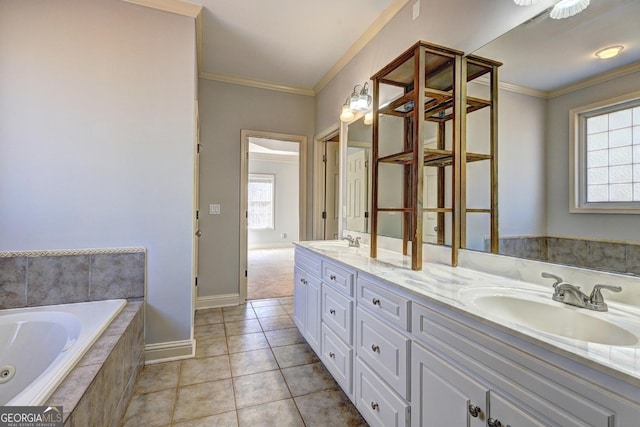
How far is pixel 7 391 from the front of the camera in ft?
4.52

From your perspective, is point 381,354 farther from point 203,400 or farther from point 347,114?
point 347,114

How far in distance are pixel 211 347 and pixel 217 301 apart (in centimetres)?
101

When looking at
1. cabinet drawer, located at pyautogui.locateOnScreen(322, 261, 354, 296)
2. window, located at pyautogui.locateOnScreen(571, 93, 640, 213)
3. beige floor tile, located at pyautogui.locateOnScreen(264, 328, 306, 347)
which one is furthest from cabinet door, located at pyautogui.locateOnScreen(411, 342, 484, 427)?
beige floor tile, located at pyautogui.locateOnScreen(264, 328, 306, 347)

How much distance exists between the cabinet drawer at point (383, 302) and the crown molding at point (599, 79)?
103 centimetres

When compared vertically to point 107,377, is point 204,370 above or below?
below

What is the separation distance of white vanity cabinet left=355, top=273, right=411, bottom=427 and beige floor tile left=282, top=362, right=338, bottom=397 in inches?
15.9

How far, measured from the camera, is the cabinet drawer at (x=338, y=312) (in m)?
1.61

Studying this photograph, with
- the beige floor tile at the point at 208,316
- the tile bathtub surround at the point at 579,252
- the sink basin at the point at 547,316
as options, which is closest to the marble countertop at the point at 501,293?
the sink basin at the point at 547,316

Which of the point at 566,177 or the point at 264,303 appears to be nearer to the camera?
the point at 566,177

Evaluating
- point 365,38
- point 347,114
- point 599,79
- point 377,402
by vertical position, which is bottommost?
point 377,402

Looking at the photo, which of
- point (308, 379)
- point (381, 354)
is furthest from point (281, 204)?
point (381, 354)

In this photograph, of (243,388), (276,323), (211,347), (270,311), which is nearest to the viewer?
(243,388)

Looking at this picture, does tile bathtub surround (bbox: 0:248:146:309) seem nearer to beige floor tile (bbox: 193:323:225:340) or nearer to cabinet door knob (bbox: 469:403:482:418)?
beige floor tile (bbox: 193:323:225:340)

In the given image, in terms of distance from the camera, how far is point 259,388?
1818mm
